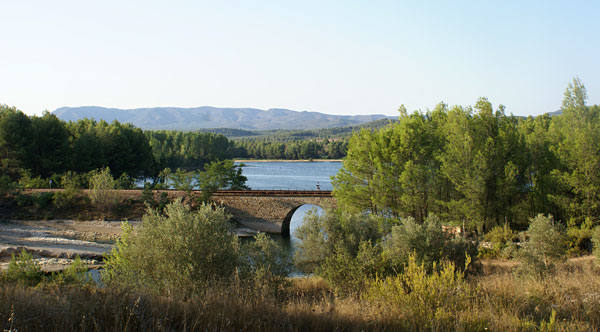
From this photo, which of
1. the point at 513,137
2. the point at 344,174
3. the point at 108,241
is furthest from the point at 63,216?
the point at 513,137

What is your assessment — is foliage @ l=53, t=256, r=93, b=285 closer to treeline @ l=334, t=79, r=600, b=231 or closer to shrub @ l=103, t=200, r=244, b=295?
shrub @ l=103, t=200, r=244, b=295

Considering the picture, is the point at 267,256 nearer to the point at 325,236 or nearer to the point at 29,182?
the point at 325,236

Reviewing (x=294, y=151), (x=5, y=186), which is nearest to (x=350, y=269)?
(x=5, y=186)

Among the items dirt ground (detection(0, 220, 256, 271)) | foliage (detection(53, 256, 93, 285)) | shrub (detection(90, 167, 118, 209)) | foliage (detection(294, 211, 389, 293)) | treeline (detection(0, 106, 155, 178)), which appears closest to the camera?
foliage (detection(53, 256, 93, 285))

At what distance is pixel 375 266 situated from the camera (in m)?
11.0

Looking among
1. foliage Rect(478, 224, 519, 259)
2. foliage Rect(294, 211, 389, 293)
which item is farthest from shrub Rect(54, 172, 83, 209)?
foliage Rect(478, 224, 519, 259)

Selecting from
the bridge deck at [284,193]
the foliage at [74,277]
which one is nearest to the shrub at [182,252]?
the foliage at [74,277]

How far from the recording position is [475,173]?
2155 cm

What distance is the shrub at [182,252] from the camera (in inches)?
331

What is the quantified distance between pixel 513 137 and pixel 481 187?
364 cm

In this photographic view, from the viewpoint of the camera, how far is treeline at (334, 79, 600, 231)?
2081 cm

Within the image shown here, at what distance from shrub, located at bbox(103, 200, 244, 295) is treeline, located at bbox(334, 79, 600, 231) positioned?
15037 mm

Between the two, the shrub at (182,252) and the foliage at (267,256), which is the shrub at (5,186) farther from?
the foliage at (267,256)

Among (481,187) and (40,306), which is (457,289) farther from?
(481,187)
